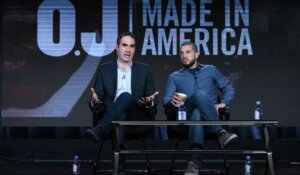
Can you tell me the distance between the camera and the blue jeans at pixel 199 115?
5.36m

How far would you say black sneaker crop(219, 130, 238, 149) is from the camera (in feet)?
16.9

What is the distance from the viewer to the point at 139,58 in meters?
7.96

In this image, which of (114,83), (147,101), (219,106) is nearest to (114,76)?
(114,83)

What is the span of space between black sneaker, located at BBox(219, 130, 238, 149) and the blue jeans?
15 cm

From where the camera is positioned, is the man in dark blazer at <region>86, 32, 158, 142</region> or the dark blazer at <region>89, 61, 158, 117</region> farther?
the dark blazer at <region>89, 61, 158, 117</region>

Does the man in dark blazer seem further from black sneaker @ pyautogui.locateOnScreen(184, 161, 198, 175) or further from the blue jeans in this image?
black sneaker @ pyautogui.locateOnScreen(184, 161, 198, 175)

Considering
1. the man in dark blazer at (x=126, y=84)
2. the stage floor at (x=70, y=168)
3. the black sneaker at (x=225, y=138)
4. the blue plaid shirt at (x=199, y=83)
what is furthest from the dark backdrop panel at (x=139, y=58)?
the black sneaker at (x=225, y=138)

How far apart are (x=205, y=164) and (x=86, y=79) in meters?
1.77

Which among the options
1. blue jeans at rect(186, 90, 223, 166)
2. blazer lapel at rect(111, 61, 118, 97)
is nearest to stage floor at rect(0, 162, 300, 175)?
blue jeans at rect(186, 90, 223, 166)

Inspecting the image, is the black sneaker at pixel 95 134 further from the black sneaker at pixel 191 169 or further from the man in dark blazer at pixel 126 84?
the black sneaker at pixel 191 169

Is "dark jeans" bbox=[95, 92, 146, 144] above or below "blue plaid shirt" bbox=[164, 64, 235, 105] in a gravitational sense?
below

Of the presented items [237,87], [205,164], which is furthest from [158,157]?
[237,87]

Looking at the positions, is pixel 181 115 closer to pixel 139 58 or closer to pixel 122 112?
pixel 122 112

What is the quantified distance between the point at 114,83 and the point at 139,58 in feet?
6.81
